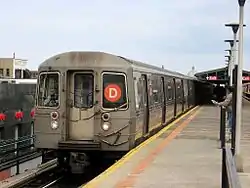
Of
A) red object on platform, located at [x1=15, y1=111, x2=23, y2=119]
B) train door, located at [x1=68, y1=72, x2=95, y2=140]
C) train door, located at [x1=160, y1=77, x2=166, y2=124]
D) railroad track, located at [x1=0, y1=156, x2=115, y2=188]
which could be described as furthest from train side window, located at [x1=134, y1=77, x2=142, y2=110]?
train door, located at [x1=160, y1=77, x2=166, y2=124]

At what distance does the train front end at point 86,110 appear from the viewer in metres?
12.8

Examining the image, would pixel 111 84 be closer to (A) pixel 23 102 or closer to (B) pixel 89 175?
(B) pixel 89 175

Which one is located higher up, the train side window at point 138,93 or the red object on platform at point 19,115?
the train side window at point 138,93

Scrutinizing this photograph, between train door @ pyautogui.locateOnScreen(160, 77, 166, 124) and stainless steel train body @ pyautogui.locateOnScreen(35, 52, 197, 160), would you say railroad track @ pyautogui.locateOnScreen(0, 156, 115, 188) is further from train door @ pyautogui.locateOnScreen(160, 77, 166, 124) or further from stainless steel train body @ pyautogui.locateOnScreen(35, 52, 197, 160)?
train door @ pyautogui.locateOnScreen(160, 77, 166, 124)

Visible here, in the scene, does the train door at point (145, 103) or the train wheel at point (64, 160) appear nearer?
the train wheel at point (64, 160)

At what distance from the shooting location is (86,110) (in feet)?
42.3

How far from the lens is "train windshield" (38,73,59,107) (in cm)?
1317

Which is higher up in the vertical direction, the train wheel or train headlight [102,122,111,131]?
train headlight [102,122,111,131]

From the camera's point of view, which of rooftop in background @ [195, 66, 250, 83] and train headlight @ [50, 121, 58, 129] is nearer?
train headlight @ [50, 121, 58, 129]

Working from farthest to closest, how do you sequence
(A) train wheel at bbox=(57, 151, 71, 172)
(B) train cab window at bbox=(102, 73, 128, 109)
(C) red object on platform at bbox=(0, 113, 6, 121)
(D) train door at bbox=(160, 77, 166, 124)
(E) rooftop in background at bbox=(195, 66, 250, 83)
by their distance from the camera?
(E) rooftop in background at bbox=(195, 66, 250, 83) < (D) train door at bbox=(160, 77, 166, 124) < (C) red object on platform at bbox=(0, 113, 6, 121) < (A) train wheel at bbox=(57, 151, 71, 172) < (B) train cab window at bbox=(102, 73, 128, 109)

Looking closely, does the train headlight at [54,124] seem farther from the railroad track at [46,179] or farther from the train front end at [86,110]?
the railroad track at [46,179]

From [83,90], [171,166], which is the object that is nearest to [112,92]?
[83,90]

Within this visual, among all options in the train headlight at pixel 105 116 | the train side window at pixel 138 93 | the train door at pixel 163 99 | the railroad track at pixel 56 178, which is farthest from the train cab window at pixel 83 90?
the train door at pixel 163 99

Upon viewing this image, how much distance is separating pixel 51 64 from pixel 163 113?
319 inches
